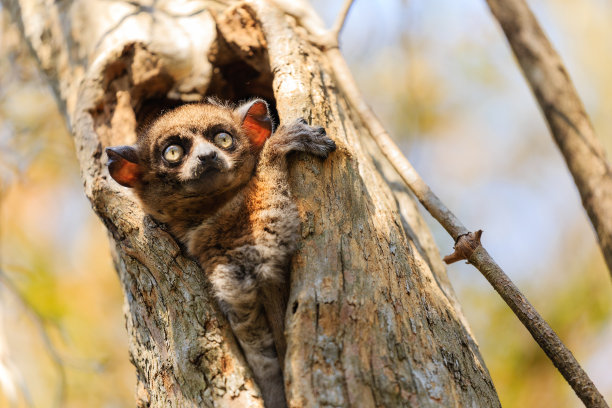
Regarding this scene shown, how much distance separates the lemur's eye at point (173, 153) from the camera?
329cm

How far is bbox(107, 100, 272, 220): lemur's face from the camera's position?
3131mm

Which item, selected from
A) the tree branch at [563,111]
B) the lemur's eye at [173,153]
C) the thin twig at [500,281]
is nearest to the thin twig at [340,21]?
the thin twig at [500,281]

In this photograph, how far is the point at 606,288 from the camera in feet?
27.1

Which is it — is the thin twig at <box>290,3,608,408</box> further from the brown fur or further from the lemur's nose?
the lemur's nose

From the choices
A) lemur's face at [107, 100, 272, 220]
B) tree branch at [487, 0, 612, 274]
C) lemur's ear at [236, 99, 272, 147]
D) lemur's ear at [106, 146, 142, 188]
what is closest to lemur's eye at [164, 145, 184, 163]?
lemur's face at [107, 100, 272, 220]

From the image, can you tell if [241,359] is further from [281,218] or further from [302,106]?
[302,106]

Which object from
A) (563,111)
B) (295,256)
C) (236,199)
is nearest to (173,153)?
(236,199)

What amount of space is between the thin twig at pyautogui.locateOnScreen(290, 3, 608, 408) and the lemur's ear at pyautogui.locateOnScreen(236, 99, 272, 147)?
649 millimetres

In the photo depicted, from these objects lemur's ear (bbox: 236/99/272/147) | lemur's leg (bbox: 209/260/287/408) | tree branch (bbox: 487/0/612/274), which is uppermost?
tree branch (bbox: 487/0/612/274)

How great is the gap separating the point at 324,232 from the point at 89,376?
6.94 m

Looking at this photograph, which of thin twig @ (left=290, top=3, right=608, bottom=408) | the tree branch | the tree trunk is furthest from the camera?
the tree branch

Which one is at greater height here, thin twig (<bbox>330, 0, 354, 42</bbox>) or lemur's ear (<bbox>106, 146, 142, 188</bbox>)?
thin twig (<bbox>330, 0, 354, 42</bbox>)

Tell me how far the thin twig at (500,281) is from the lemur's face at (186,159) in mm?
852

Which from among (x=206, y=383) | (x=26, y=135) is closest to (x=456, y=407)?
(x=206, y=383)
